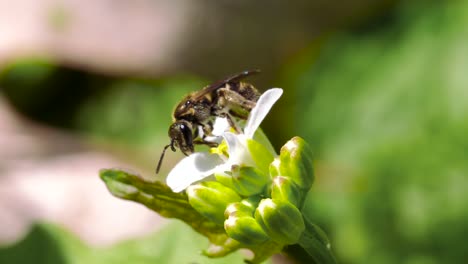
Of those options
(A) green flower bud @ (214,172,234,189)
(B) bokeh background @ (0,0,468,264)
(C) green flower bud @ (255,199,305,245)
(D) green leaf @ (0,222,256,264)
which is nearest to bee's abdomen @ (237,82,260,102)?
(A) green flower bud @ (214,172,234,189)

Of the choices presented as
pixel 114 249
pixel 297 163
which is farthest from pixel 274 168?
pixel 114 249

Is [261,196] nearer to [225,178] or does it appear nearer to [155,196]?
[225,178]

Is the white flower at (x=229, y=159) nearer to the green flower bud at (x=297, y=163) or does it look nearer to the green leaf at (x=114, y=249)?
the green flower bud at (x=297, y=163)

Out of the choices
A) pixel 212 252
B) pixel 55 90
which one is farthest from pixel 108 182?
pixel 55 90

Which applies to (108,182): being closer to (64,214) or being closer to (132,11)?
(64,214)

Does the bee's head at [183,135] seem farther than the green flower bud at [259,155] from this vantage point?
Yes

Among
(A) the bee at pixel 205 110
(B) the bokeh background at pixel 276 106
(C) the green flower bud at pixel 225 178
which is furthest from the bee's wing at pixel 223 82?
(B) the bokeh background at pixel 276 106
